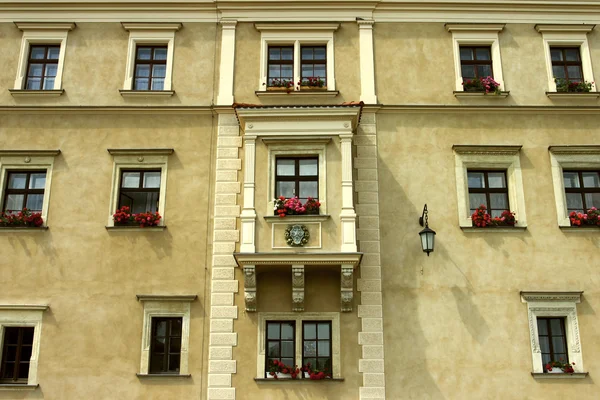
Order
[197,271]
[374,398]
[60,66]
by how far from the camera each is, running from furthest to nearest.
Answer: [60,66] < [197,271] < [374,398]

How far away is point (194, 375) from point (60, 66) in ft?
28.1

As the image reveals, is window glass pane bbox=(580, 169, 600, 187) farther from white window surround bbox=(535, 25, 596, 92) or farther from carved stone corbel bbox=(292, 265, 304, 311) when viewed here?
carved stone corbel bbox=(292, 265, 304, 311)

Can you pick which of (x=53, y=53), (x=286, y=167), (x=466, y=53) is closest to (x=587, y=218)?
(x=466, y=53)

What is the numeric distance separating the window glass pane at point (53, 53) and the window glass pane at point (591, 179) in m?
13.7

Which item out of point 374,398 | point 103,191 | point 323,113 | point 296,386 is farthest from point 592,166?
point 103,191

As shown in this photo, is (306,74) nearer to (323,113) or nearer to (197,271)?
(323,113)

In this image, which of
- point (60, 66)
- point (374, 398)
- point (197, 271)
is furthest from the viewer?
point (60, 66)

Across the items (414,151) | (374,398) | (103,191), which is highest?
(414,151)

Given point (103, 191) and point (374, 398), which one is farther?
point (103, 191)

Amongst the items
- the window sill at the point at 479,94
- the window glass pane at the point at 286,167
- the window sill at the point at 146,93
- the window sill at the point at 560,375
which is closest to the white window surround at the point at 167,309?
the window glass pane at the point at 286,167

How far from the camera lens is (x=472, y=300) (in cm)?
1455

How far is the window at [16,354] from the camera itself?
1422 cm

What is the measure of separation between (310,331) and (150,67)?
7.89m

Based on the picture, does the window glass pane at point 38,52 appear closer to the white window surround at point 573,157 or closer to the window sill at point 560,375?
the white window surround at point 573,157
